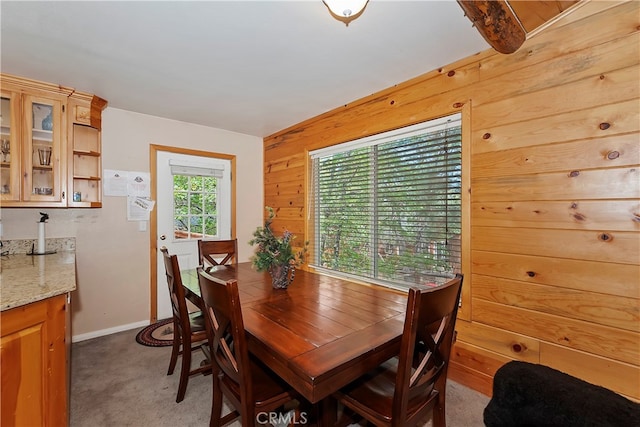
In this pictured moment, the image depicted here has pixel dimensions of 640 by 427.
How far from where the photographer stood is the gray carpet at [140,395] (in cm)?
168

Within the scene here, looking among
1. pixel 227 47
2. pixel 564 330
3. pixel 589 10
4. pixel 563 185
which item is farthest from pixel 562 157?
pixel 227 47

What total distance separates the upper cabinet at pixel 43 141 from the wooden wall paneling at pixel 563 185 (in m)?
3.28

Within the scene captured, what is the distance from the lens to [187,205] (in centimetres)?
339

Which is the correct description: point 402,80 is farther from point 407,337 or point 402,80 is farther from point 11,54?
point 11,54

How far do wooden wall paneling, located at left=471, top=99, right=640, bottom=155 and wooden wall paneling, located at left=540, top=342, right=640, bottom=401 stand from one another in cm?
116

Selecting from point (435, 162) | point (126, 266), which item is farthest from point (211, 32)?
point (126, 266)

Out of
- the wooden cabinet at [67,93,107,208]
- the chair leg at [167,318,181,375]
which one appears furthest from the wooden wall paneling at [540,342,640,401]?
the wooden cabinet at [67,93,107,208]

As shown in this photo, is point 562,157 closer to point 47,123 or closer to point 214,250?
point 214,250

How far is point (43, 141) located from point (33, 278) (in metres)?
1.43

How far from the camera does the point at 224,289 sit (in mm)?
1106

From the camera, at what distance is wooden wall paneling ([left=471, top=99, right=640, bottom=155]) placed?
4.63ft

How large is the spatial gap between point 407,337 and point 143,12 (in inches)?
81.4

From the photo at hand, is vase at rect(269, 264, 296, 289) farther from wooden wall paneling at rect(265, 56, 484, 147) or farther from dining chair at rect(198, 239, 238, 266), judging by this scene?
wooden wall paneling at rect(265, 56, 484, 147)

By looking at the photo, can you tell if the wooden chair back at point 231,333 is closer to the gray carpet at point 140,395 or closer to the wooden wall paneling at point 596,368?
the gray carpet at point 140,395
